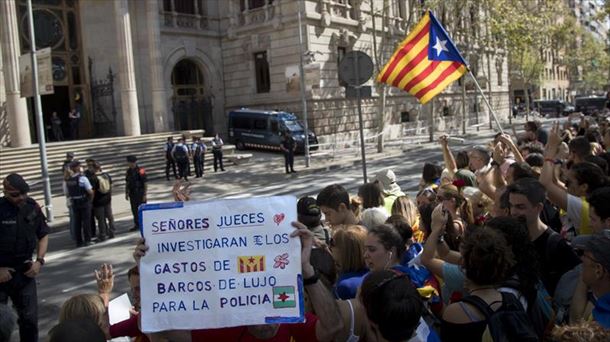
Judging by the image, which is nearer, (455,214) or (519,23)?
(455,214)

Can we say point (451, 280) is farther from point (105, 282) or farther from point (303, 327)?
point (105, 282)

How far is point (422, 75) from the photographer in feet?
30.8

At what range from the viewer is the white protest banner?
289cm

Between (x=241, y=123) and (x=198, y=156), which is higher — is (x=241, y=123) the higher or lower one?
the higher one

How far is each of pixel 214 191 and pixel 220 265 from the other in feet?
57.5

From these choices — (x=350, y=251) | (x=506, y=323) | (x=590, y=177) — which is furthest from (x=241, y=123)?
(x=506, y=323)

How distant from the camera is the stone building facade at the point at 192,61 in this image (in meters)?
28.8

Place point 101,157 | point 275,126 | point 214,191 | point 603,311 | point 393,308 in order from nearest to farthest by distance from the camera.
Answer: point 393,308
point 603,311
point 214,191
point 101,157
point 275,126

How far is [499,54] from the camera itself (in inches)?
2112

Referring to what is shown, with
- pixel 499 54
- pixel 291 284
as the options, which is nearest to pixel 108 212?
pixel 291 284

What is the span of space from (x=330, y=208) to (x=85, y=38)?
1143 inches

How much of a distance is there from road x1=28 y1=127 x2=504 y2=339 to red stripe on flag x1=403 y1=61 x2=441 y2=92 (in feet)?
18.3

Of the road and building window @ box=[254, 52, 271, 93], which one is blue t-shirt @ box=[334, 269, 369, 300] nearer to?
the road

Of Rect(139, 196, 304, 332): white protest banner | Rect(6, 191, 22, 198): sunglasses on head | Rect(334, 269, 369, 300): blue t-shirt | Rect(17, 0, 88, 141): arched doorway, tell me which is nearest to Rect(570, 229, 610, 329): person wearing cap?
Rect(334, 269, 369, 300): blue t-shirt
